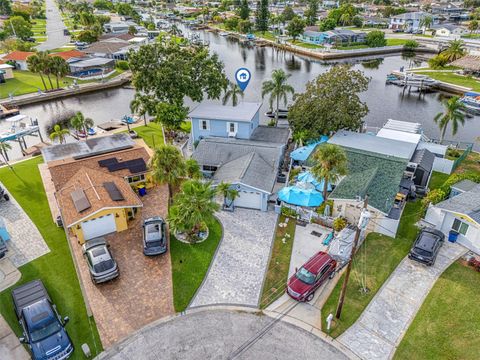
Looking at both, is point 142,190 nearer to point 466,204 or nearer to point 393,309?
point 393,309

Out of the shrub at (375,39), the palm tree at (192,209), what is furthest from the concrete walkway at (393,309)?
the shrub at (375,39)

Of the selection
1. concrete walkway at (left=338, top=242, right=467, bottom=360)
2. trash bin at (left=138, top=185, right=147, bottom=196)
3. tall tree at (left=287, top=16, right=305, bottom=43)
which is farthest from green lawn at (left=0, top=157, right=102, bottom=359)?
tall tree at (left=287, top=16, right=305, bottom=43)

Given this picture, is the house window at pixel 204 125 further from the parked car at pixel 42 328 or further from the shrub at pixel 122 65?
the shrub at pixel 122 65

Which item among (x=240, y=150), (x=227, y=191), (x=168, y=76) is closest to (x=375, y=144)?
(x=240, y=150)

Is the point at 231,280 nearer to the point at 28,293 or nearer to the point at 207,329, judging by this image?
the point at 207,329

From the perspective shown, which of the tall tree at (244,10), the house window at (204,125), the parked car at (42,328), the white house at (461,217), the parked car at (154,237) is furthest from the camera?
the tall tree at (244,10)
